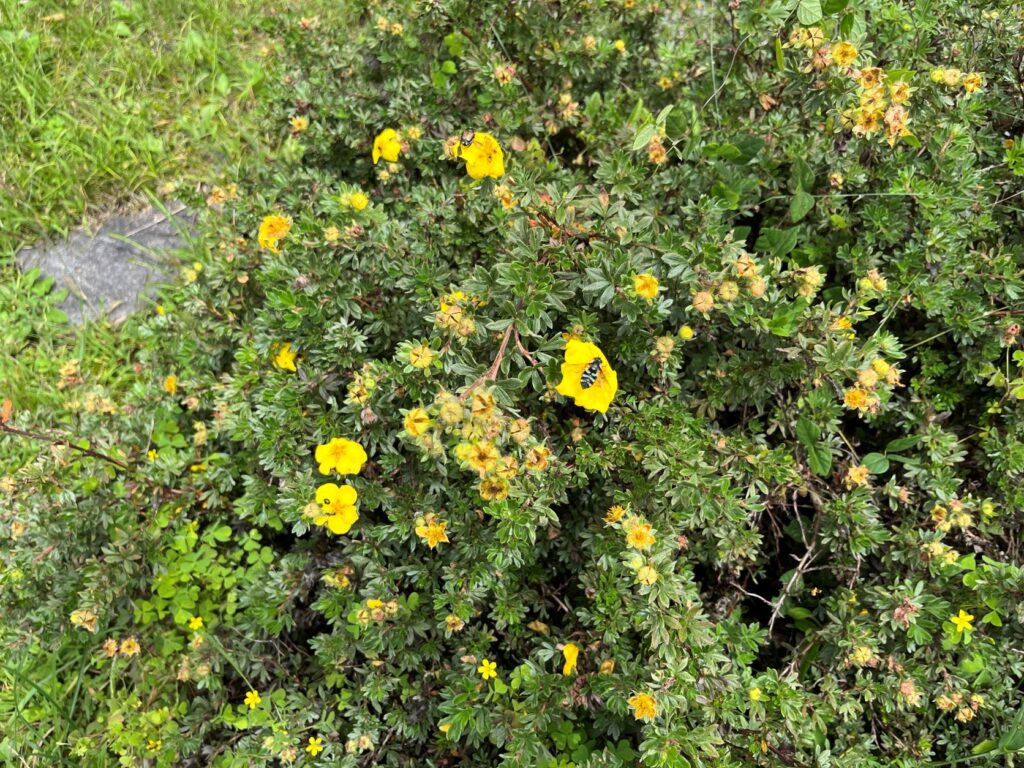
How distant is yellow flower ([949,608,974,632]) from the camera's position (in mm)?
1946

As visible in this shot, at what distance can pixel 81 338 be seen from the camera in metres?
3.39

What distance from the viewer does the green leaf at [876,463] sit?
2146 millimetres

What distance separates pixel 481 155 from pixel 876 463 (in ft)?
4.80

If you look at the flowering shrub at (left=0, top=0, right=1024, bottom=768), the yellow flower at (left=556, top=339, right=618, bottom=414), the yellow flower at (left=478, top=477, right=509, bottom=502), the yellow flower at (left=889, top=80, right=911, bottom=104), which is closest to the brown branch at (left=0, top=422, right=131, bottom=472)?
the flowering shrub at (left=0, top=0, right=1024, bottom=768)

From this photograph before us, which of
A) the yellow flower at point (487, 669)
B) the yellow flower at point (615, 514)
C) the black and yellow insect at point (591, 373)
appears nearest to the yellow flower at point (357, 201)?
the black and yellow insect at point (591, 373)

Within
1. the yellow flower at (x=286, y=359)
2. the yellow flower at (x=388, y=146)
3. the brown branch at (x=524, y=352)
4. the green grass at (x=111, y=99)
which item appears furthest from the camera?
the green grass at (x=111, y=99)

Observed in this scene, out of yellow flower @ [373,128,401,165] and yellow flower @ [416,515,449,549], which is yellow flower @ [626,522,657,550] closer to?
yellow flower @ [416,515,449,549]

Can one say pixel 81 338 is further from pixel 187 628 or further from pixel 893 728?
pixel 893 728

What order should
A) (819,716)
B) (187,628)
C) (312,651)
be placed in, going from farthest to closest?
1. (187,628)
2. (312,651)
3. (819,716)

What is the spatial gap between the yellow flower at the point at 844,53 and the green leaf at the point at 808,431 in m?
0.97

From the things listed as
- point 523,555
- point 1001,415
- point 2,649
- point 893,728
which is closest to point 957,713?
point 893,728

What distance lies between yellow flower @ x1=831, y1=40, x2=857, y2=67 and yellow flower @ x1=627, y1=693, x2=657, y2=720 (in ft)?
5.67

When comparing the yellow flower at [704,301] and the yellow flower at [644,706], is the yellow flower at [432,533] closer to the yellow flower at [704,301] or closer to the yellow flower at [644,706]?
the yellow flower at [644,706]

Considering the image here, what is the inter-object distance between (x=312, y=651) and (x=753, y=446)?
5.34 feet
